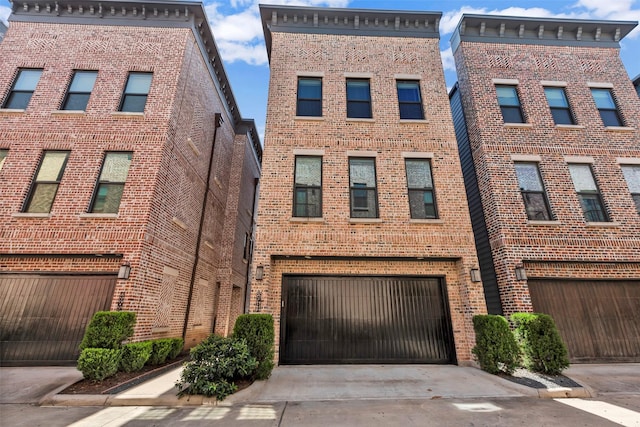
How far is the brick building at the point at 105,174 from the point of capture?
7.60 metres

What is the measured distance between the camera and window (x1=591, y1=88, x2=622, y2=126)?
1055 centimetres

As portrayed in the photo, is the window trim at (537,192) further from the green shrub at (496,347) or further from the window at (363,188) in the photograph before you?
the window at (363,188)

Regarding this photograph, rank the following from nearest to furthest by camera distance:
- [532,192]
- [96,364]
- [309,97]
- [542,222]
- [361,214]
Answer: [96,364], [542,222], [361,214], [532,192], [309,97]

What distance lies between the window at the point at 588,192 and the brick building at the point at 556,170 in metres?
0.03

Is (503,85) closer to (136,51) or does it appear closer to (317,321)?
(317,321)

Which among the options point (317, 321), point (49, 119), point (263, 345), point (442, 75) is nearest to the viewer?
point (263, 345)

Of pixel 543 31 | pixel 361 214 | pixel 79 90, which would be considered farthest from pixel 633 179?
pixel 79 90

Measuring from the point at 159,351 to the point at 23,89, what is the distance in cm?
1029

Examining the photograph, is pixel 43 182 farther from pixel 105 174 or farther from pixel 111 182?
pixel 111 182

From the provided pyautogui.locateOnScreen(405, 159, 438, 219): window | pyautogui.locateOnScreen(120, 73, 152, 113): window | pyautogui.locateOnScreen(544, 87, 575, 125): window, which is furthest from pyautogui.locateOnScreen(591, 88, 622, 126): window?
pyautogui.locateOnScreen(120, 73, 152, 113): window

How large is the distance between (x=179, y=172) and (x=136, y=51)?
4.90 meters

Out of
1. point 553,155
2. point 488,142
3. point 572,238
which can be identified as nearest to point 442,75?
point 488,142

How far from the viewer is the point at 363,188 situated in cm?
927

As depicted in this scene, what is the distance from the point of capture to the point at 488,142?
387 inches
